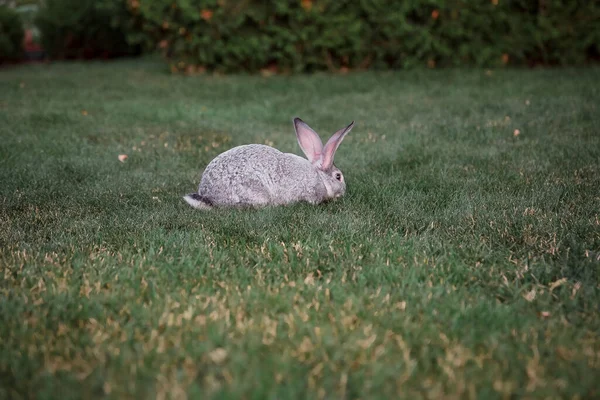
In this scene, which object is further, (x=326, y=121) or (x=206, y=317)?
(x=326, y=121)

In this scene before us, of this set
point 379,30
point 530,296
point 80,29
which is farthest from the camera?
point 80,29

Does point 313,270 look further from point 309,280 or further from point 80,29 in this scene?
point 80,29

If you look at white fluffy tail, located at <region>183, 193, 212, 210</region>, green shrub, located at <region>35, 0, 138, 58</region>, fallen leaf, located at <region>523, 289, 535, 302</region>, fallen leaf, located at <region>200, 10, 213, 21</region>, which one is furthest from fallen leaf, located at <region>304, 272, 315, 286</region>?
green shrub, located at <region>35, 0, 138, 58</region>

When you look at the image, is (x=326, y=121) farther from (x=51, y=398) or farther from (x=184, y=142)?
(x=51, y=398)

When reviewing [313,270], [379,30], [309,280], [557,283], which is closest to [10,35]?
[379,30]

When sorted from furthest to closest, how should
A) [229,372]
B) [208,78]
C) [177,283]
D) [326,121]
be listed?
[208,78], [326,121], [177,283], [229,372]

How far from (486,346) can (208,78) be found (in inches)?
400

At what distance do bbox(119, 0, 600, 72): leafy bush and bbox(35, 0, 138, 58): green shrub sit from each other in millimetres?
4674

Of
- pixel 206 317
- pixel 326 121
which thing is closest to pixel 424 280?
pixel 206 317

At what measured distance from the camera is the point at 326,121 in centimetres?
834

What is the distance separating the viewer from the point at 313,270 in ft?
11.9

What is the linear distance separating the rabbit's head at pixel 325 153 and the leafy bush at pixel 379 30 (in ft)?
23.2

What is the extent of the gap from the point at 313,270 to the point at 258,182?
1321 mm

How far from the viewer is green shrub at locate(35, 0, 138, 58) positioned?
1627cm
